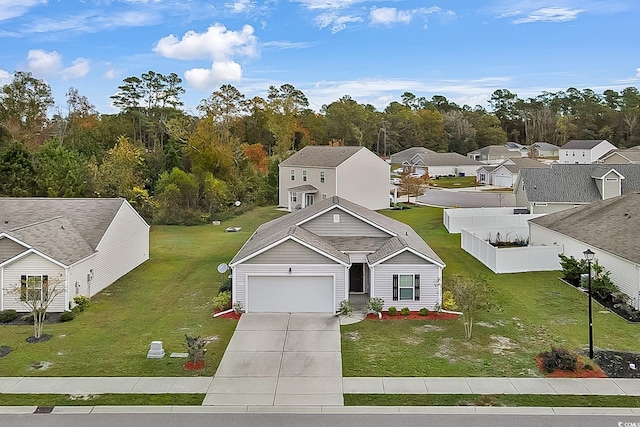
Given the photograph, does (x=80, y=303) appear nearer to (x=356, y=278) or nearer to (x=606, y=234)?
(x=356, y=278)

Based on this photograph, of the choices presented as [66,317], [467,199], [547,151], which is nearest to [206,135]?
[467,199]

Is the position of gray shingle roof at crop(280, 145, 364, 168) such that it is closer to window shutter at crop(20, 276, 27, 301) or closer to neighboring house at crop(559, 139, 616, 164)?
window shutter at crop(20, 276, 27, 301)

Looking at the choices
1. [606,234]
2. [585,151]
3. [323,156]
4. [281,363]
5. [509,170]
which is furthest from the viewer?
[585,151]

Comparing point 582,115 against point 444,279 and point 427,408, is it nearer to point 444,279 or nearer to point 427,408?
point 444,279

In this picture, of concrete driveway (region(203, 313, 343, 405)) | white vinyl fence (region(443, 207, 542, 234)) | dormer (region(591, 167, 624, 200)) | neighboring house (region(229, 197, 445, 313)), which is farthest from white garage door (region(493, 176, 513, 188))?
concrete driveway (region(203, 313, 343, 405))

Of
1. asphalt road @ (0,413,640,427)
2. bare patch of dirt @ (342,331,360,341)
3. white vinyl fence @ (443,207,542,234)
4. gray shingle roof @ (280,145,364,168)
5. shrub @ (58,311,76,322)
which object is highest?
gray shingle roof @ (280,145,364,168)
